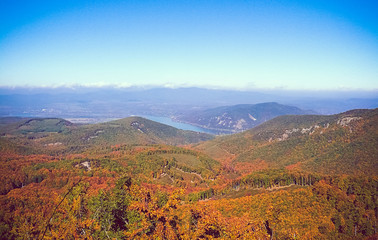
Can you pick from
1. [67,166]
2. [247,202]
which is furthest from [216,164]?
[67,166]

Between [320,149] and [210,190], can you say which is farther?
[320,149]

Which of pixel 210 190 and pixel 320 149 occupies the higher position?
pixel 320 149

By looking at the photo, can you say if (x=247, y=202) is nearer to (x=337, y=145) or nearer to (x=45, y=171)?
(x=45, y=171)

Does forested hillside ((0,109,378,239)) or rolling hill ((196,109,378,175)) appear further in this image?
rolling hill ((196,109,378,175))

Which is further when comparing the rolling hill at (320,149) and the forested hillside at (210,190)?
the rolling hill at (320,149)
